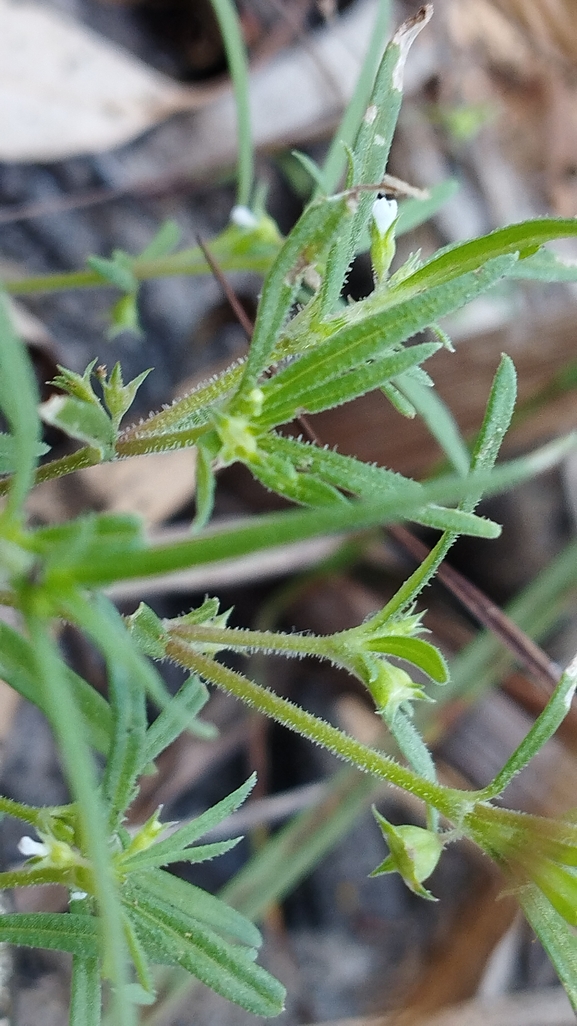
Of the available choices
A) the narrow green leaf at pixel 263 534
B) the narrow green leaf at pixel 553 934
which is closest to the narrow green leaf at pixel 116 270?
the narrow green leaf at pixel 263 534

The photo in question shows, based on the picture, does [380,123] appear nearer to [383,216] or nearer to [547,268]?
[383,216]

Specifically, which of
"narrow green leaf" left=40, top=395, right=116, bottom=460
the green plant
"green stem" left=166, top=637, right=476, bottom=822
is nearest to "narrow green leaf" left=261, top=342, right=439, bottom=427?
the green plant

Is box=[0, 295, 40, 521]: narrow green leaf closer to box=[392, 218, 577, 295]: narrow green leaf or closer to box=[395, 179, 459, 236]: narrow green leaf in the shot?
box=[392, 218, 577, 295]: narrow green leaf

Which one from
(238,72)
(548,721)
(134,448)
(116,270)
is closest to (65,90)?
(238,72)

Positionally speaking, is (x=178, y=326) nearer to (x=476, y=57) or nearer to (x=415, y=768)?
(x=415, y=768)

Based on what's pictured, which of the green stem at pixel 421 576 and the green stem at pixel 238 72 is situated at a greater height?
the green stem at pixel 238 72

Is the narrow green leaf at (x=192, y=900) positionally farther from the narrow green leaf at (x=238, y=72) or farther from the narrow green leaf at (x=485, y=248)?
the narrow green leaf at (x=238, y=72)

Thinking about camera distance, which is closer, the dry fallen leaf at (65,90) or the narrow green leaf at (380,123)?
the narrow green leaf at (380,123)
